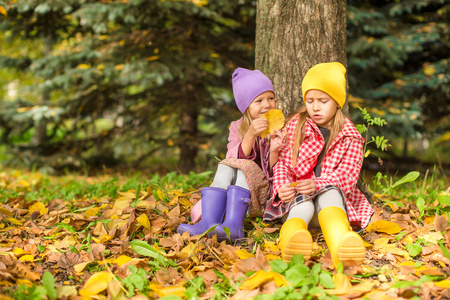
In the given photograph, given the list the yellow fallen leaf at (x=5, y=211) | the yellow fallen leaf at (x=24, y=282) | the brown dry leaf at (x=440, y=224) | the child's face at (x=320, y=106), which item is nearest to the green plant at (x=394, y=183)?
the brown dry leaf at (x=440, y=224)

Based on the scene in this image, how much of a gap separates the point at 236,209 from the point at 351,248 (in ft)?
2.44

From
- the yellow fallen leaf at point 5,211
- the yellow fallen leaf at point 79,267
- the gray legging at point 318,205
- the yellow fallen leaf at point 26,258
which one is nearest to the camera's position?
the yellow fallen leaf at point 79,267

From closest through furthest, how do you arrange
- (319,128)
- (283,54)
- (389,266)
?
(389,266), (319,128), (283,54)

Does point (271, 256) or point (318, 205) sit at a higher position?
point (318, 205)

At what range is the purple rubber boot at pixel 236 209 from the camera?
2166 millimetres

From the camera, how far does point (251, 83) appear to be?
2.53 m

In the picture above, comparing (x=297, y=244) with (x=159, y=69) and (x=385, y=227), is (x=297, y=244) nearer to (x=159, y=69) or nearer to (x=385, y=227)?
(x=385, y=227)

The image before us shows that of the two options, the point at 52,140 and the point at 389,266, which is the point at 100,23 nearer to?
the point at 52,140

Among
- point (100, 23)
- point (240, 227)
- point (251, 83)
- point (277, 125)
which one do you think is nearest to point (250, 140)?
point (277, 125)

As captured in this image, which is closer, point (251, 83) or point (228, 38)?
point (251, 83)

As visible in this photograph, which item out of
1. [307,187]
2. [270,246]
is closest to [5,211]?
[270,246]

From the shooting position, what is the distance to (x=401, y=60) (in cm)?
664

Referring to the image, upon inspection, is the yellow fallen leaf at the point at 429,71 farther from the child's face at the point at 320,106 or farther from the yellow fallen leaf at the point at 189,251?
the yellow fallen leaf at the point at 189,251

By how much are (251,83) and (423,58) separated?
6199mm
